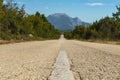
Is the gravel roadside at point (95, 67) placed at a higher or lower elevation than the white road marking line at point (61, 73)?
lower

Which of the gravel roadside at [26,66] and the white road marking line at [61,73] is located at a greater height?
the white road marking line at [61,73]

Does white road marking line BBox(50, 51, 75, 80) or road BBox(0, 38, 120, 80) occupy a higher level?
white road marking line BBox(50, 51, 75, 80)

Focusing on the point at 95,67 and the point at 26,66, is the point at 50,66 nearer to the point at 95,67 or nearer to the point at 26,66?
the point at 26,66

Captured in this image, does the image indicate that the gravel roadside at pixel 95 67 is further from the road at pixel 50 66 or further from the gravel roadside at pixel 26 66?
the gravel roadside at pixel 26 66

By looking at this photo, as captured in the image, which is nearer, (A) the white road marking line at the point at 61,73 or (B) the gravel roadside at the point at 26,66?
(A) the white road marking line at the point at 61,73

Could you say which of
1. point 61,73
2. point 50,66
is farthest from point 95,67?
point 61,73

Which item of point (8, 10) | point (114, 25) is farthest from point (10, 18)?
point (114, 25)

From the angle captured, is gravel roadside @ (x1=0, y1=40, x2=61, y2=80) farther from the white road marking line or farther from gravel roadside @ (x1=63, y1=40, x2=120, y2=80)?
gravel roadside @ (x1=63, y1=40, x2=120, y2=80)

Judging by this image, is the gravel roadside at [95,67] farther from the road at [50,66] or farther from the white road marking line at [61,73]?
the white road marking line at [61,73]

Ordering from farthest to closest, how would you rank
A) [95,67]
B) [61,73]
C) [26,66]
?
[26,66]
[95,67]
[61,73]

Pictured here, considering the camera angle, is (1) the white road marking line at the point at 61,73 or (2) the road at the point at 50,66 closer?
(1) the white road marking line at the point at 61,73

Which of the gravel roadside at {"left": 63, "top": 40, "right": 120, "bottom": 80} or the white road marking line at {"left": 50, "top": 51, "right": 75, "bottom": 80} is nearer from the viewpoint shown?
the white road marking line at {"left": 50, "top": 51, "right": 75, "bottom": 80}

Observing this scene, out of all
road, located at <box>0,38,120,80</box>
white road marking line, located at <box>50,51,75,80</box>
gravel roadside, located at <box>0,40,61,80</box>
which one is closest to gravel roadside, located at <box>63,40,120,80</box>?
road, located at <box>0,38,120,80</box>

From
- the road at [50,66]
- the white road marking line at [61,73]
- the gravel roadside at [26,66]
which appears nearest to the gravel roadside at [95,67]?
the road at [50,66]
